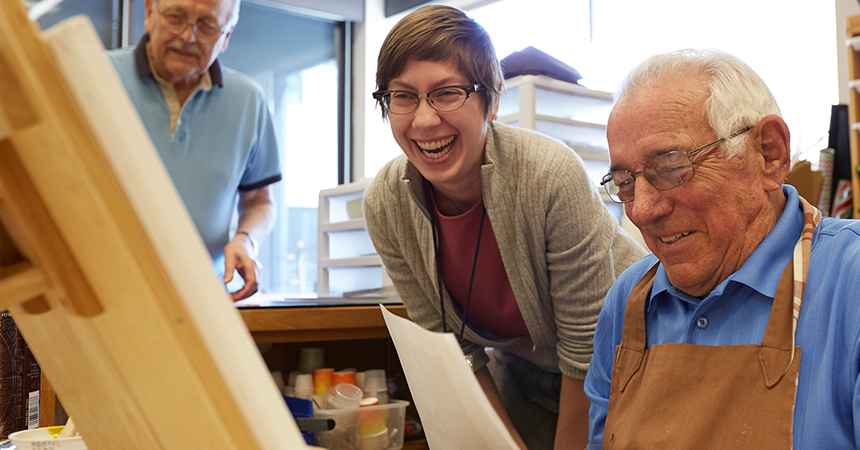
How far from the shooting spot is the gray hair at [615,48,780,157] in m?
0.85

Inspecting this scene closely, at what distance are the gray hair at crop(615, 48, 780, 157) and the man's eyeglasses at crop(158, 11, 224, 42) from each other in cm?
115

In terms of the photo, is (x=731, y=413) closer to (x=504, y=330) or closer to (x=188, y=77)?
(x=504, y=330)

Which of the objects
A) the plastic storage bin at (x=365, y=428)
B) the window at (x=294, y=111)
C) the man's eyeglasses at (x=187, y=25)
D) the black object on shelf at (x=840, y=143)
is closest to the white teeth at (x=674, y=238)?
the plastic storage bin at (x=365, y=428)

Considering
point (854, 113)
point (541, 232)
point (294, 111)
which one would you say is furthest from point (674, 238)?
point (294, 111)

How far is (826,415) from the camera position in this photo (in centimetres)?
73

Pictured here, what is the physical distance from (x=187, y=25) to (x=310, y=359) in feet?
2.86

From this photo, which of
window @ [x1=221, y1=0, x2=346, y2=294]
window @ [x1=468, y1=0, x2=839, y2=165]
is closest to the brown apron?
window @ [x1=468, y1=0, x2=839, y2=165]

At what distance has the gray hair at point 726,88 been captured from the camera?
0.85m

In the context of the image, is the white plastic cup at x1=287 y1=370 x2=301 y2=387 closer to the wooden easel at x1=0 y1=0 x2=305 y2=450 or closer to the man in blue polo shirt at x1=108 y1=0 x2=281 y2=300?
the man in blue polo shirt at x1=108 y1=0 x2=281 y2=300

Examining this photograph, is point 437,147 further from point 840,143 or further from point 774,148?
point 840,143

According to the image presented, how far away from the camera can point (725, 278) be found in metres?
0.90

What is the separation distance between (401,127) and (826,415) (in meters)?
0.81

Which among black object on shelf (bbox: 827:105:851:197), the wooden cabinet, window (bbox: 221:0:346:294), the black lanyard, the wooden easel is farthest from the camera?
window (bbox: 221:0:346:294)

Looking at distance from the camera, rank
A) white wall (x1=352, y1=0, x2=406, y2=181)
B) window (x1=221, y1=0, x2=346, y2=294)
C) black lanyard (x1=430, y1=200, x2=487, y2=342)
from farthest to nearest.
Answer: white wall (x1=352, y1=0, x2=406, y2=181) → window (x1=221, y1=0, x2=346, y2=294) → black lanyard (x1=430, y1=200, x2=487, y2=342)
